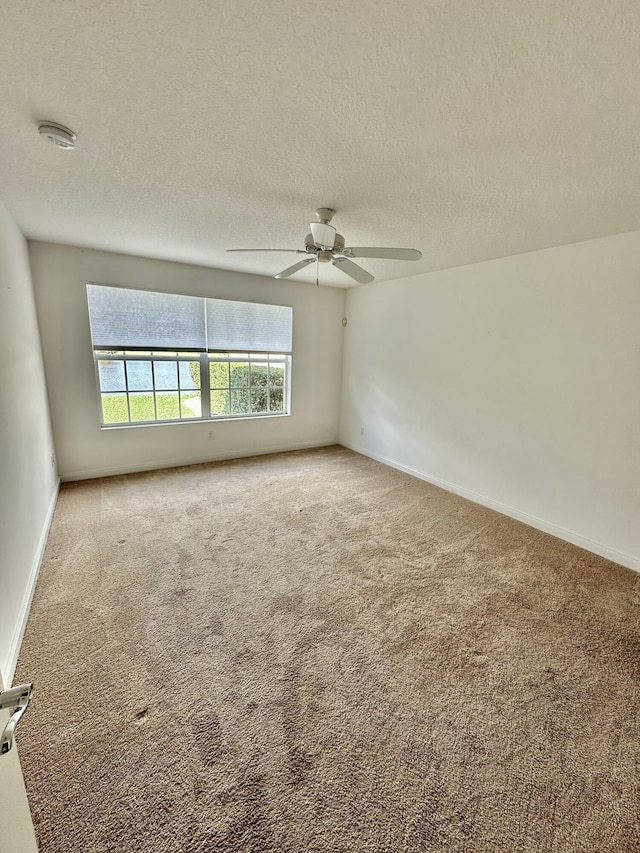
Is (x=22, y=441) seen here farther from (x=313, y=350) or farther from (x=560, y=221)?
(x=560, y=221)

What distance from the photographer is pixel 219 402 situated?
4453mm

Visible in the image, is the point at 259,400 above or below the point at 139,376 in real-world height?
below

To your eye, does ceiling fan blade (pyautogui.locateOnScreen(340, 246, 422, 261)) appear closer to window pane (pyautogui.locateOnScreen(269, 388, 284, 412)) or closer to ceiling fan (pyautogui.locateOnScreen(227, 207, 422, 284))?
ceiling fan (pyautogui.locateOnScreen(227, 207, 422, 284))

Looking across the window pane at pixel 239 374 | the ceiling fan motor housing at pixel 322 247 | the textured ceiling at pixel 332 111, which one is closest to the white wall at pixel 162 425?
the window pane at pixel 239 374

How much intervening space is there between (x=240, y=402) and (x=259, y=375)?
1.47ft

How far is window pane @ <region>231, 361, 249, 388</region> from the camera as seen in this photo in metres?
4.48

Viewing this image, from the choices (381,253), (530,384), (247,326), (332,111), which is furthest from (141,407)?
(530,384)

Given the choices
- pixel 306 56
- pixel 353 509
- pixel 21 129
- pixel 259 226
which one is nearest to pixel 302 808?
pixel 353 509

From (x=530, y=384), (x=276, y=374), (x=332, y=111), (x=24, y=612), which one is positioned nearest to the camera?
(x=332, y=111)

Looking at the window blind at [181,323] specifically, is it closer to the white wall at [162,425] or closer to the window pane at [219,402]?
the white wall at [162,425]

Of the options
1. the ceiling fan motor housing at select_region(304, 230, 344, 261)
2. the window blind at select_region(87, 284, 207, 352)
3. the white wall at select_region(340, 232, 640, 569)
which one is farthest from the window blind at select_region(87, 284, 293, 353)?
the ceiling fan motor housing at select_region(304, 230, 344, 261)

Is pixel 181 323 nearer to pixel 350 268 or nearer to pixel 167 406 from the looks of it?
pixel 167 406

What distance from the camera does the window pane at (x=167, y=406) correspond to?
409cm

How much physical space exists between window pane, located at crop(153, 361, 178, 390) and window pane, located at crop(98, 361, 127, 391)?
35cm
